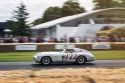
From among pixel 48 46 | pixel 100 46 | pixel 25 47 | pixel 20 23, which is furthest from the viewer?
pixel 20 23

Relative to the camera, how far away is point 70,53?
19.7 meters

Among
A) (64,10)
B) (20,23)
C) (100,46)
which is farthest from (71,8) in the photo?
(100,46)

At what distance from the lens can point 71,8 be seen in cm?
8988

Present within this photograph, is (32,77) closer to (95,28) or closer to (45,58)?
(45,58)

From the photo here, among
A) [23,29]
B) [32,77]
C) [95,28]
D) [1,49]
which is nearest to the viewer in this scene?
[32,77]

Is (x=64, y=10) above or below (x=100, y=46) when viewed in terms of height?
above

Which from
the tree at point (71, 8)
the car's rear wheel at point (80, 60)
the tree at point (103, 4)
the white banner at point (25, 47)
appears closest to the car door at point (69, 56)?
the car's rear wheel at point (80, 60)

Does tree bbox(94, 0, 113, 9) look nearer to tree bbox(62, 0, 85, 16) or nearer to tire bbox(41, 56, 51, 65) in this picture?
tree bbox(62, 0, 85, 16)

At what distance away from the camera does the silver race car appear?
19328 mm

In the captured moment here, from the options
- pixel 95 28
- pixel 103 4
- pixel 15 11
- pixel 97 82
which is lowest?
pixel 97 82

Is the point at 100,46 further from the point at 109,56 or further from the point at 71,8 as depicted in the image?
the point at 71,8

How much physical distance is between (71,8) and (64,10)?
190 cm

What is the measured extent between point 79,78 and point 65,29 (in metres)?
35.4

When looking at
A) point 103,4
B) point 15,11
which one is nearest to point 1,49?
point 15,11
